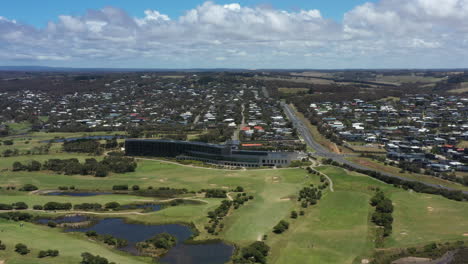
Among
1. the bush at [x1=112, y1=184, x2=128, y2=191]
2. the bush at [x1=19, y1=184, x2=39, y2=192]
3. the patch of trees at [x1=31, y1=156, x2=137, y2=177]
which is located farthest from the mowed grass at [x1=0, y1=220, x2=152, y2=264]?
the patch of trees at [x1=31, y1=156, x2=137, y2=177]

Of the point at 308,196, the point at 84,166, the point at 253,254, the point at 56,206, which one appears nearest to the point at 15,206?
the point at 56,206

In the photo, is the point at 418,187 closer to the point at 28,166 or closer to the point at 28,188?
the point at 28,188

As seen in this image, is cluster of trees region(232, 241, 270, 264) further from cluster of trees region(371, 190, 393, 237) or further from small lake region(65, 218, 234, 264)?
cluster of trees region(371, 190, 393, 237)

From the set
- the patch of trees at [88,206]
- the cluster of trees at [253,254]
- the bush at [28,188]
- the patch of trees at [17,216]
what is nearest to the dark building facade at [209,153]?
the bush at [28,188]

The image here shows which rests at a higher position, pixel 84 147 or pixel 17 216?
pixel 84 147

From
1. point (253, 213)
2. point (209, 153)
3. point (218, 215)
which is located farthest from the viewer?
point (209, 153)

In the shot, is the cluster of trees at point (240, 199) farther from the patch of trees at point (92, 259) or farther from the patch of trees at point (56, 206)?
the patch of trees at point (56, 206)

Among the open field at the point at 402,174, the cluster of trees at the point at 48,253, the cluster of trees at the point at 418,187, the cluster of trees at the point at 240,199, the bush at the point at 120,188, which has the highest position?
the cluster of trees at the point at 418,187
